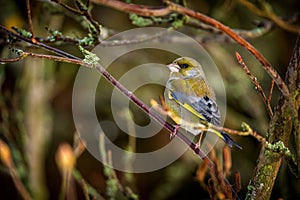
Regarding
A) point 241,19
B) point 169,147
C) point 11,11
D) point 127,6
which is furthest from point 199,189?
point 127,6

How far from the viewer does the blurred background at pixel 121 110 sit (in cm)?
265

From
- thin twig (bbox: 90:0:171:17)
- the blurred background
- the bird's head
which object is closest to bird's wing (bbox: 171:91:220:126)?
the bird's head

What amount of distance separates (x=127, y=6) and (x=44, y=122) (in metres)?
2.08

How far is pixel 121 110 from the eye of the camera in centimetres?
306

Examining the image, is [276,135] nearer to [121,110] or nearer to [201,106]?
[201,106]

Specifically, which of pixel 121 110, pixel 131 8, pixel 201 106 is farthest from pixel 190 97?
pixel 121 110

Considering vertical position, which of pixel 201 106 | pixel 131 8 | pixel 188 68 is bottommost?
pixel 201 106

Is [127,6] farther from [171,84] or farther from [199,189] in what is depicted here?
[199,189]

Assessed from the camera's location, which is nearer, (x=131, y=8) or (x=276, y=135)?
(x=131, y=8)

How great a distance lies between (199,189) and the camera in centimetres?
354

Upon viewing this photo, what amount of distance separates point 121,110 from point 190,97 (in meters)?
1.23

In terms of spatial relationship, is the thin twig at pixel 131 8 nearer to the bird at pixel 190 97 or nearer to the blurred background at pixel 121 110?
the bird at pixel 190 97

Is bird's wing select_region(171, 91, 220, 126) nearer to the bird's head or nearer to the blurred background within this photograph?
the bird's head

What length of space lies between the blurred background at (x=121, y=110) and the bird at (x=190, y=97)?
37cm
